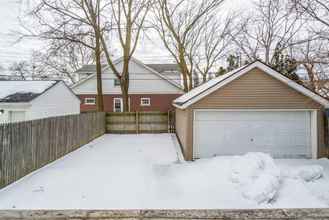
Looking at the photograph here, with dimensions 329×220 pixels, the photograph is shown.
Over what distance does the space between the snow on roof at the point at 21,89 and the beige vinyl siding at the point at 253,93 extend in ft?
34.1

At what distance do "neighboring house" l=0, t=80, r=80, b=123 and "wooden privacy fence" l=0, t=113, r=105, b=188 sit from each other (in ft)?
12.8

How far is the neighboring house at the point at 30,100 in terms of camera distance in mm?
12789

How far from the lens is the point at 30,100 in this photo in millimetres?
12766

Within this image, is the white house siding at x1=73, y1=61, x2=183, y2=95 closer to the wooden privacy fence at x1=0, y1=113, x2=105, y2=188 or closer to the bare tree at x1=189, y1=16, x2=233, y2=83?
the bare tree at x1=189, y1=16, x2=233, y2=83

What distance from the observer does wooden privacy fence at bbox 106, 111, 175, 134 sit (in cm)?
1650

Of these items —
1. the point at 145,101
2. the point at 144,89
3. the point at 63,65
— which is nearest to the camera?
the point at 144,89

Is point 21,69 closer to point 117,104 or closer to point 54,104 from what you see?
point 117,104

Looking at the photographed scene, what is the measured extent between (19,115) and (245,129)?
12.4 meters

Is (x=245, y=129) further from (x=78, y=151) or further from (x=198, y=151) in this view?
(x=78, y=151)

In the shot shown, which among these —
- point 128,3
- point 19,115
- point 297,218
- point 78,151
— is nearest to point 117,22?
point 128,3

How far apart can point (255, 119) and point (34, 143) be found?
8203mm

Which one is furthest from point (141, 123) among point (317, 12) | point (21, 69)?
point (21, 69)

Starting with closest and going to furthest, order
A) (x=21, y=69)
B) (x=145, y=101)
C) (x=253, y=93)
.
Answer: (x=253, y=93)
(x=145, y=101)
(x=21, y=69)

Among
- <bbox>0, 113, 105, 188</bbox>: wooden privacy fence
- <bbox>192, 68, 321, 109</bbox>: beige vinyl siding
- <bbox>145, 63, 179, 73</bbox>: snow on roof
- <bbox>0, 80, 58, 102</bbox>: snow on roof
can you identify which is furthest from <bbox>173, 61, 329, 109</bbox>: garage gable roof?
<bbox>145, 63, 179, 73</bbox>: snow on roof
